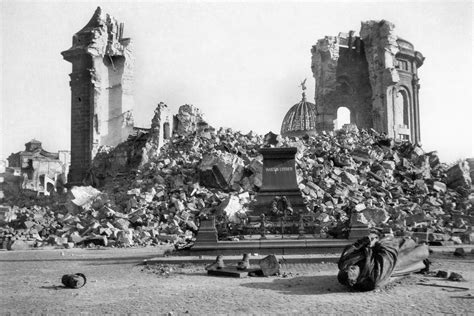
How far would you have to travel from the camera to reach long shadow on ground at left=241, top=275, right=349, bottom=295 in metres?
6.66

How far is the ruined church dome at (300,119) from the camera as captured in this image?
3444 centimetres

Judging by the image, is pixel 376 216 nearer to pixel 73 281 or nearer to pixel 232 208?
pixel 232 208

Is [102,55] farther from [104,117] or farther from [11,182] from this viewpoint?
[11,182]

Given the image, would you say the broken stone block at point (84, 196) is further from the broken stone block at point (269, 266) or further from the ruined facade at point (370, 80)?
the ruined facade at point (370, 80)

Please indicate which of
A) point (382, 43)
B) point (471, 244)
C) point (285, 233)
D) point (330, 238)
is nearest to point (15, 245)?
point (285, 233)

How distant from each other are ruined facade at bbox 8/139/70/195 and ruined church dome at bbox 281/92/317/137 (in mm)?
18158

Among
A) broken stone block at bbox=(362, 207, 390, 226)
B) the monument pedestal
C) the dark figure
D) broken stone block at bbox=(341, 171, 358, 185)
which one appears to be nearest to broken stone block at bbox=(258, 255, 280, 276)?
the dark figure

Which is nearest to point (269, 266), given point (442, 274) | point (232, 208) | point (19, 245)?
point (442, 274)

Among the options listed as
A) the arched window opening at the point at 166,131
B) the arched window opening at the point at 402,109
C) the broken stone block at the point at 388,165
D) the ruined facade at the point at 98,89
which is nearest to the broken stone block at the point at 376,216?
the broken stone block at the point at 388,165

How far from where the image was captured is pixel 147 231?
1584 cm

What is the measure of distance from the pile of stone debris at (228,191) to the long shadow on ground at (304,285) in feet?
12.1

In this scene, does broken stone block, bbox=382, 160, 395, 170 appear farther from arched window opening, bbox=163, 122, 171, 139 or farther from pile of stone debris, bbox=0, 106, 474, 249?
arched window opening, bbox=163, 122, 171, 139

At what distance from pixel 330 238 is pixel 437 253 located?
2.54 metres

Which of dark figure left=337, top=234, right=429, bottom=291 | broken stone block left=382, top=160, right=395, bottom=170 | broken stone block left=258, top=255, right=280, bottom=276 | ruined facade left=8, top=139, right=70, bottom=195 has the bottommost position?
broken stone block left=258, top=255, right=280, bottom=276
